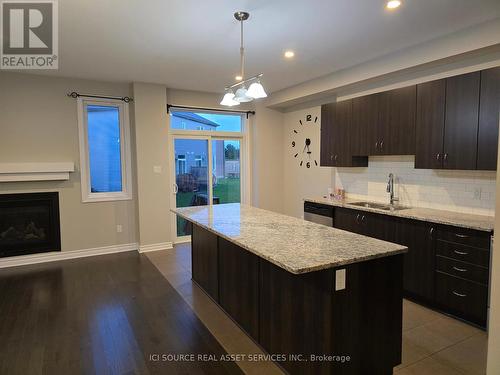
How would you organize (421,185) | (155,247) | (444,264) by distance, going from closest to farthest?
(444,264) → (421,185) → (155,247)

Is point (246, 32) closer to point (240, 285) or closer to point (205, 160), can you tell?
point (240, 285)

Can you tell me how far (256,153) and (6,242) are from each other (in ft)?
14.3

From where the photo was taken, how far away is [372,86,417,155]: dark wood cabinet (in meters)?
3.63

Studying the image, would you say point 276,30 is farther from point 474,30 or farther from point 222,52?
point 474,30

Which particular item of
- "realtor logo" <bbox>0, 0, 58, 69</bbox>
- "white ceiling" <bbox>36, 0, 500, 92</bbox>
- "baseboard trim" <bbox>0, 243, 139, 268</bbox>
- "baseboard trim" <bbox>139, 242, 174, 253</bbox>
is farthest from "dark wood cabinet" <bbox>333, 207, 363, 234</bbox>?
"realtor logo" <bbox>0, 0, 58, 69</bbox>

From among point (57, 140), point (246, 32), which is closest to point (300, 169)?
point (246, 32)

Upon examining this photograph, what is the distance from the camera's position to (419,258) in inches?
129

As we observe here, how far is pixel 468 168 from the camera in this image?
A: 3.10 m

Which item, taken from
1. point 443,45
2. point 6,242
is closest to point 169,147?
point 6,242

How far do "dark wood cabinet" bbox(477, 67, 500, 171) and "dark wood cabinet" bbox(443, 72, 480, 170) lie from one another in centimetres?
4

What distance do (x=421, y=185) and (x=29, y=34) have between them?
4658 millimetres

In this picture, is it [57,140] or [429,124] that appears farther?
[57,140]

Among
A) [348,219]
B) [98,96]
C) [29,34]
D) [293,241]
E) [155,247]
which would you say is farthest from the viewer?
[155,247]

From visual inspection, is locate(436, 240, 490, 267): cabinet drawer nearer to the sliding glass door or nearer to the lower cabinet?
the lower cabinet
